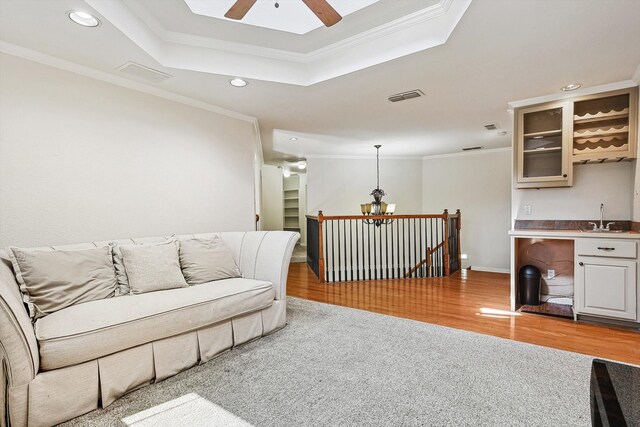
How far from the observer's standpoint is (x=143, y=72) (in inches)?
106

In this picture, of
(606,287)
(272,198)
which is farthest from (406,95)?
(272,198)

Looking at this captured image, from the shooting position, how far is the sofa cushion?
155cm

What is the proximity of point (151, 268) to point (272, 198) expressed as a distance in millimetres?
6487

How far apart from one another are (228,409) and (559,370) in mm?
2089

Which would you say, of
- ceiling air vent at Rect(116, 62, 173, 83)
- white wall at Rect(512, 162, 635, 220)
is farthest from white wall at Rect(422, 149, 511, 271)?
ceiling air vent at Rect(116, 62, 173, 83)

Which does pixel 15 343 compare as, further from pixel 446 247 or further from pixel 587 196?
pixel 446 247

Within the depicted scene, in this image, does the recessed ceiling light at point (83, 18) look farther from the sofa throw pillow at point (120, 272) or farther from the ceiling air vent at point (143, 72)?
the sofa throw pillow at point (120, 272)

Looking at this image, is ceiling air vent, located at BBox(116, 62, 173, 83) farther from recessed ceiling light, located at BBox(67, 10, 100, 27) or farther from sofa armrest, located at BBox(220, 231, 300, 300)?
sofa armrest, located at BBox(220, 231, 300, 300)

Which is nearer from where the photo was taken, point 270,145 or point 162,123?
point 162,123

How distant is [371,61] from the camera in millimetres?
2586

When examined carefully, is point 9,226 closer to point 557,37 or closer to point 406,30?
point 406,30

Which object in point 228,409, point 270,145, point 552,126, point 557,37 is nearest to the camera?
point 228,409

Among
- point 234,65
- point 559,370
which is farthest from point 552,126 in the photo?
point 234,65

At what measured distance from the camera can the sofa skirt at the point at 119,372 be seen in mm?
1490
